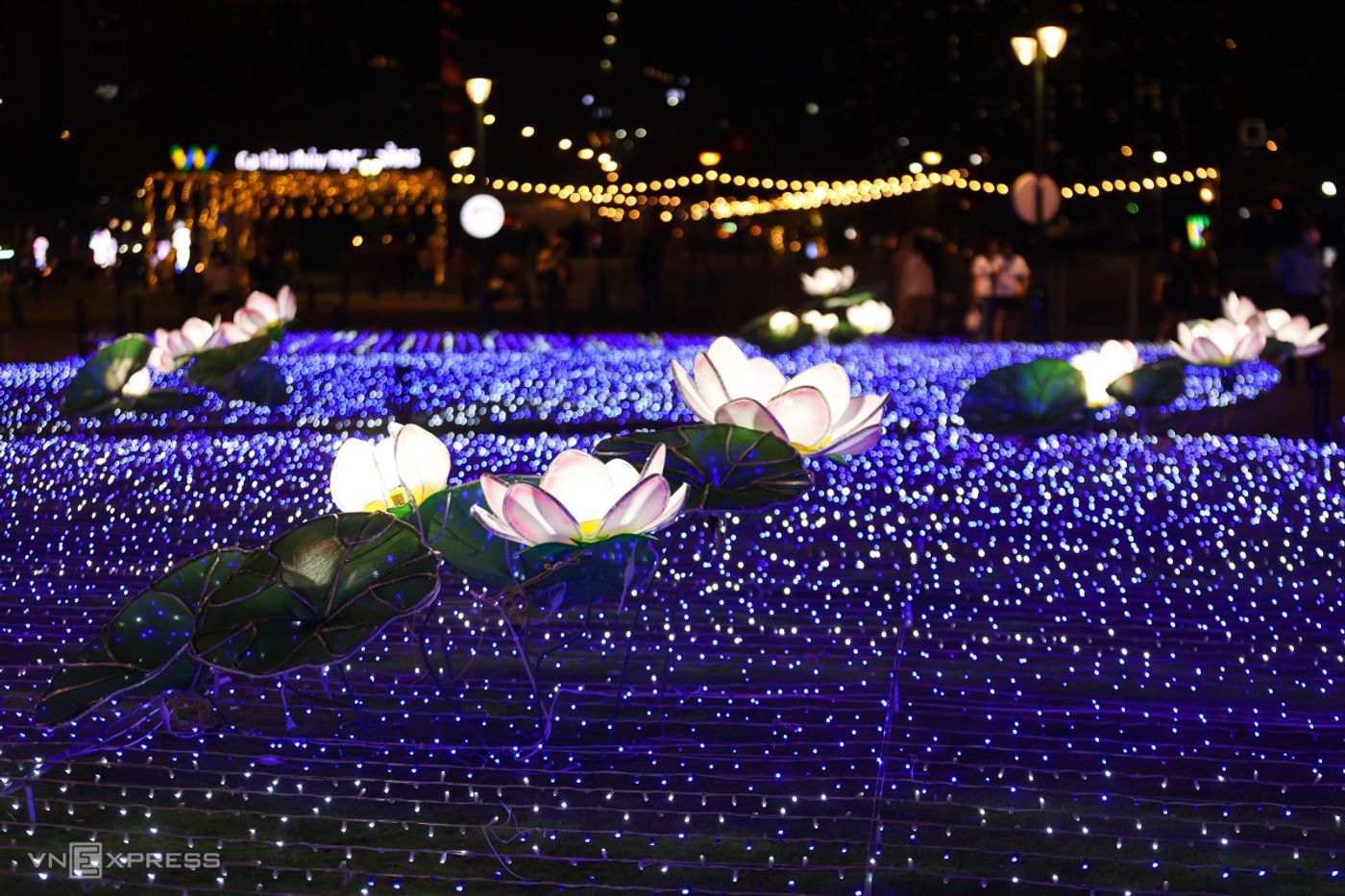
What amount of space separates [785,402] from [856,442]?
0.18 metres

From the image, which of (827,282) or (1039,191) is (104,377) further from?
(1039,191)

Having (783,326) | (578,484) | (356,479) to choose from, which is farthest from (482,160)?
(578,484)

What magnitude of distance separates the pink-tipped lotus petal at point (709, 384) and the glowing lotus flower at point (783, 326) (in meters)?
10.7

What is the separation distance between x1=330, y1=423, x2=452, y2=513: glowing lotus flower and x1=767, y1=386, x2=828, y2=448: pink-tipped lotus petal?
2.54 ft

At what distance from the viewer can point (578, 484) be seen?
312cm

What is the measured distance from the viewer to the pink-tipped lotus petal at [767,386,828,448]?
3891 millimetres

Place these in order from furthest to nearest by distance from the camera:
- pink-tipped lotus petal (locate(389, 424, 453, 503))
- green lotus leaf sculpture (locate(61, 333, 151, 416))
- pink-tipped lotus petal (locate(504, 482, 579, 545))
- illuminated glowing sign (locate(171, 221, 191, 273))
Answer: illuminated glowing sign (locate(171, 221, 191, 273)) → green lotus leaf sculpture (locate(61, 333, 151, 416)) → pink-tipped lotus petal (locate(389, 424, 453, 503)) → pink-tipped lotus petal (locate(504, 482, 579, 545))

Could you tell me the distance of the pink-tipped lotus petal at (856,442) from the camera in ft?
13.0

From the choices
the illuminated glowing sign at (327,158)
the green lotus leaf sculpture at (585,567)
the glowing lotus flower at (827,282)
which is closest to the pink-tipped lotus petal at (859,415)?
the green lotus leaf sculpture at (585,567)

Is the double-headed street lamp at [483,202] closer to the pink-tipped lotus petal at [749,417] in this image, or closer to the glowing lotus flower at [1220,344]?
the glowing lotus flower at [1220,344]

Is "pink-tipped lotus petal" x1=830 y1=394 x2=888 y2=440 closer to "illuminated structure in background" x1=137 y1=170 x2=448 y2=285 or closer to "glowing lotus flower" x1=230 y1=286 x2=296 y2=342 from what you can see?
"glowing lotus flower" x1=230 y1=286 x2=296 y2=342

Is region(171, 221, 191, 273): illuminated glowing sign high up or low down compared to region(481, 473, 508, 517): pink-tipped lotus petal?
up

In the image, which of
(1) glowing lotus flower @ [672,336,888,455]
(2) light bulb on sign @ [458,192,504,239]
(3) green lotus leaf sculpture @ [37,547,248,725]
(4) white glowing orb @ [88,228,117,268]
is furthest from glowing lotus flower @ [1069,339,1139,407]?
(4) white glowing orb @ [88,228,117,268]

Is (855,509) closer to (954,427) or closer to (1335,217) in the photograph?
(954,427)
